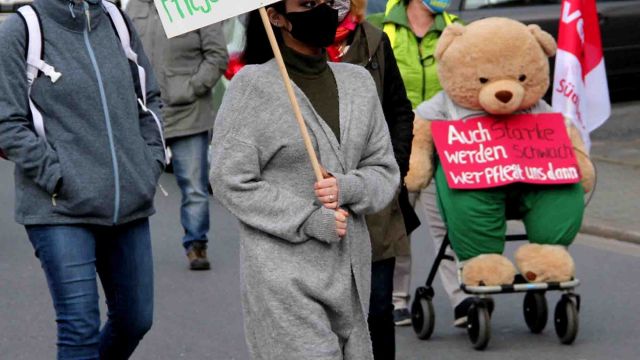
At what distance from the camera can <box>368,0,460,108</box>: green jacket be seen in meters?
7.29

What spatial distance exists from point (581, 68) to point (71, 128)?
3.89 m

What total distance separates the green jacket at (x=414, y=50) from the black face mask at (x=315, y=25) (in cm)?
267

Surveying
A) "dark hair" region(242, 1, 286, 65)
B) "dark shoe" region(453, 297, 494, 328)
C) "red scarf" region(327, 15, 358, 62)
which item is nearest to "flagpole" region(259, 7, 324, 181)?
"dark hair" region(242, 1, 286, 65)

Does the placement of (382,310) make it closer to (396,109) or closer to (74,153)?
(396,109)

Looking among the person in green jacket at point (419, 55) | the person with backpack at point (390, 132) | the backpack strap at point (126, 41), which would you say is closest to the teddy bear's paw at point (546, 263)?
the person in green jacket at point (419, 55)

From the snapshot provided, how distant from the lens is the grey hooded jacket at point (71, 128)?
5.01 metres

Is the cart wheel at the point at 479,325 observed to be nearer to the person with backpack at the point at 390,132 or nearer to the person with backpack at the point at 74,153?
the person with backpack at the point at 390,132

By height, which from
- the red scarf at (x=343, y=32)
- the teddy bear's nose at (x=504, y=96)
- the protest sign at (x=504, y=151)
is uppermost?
the red scarf at (x=343, y=32)

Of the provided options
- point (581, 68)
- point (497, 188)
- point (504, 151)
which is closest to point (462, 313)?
point (497, 188)

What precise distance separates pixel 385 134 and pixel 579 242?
18.0 feet

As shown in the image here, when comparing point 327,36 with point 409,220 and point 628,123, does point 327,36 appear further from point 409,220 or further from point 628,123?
point 628,123

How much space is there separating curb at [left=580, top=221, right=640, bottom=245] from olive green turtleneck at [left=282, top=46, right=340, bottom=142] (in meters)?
5.55

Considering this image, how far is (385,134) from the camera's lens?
4738 mm

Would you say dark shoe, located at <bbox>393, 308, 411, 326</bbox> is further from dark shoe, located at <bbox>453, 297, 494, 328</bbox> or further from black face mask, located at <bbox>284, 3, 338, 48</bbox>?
black face mask, located at <bbox>284, 3, 338, 48</bbox>
